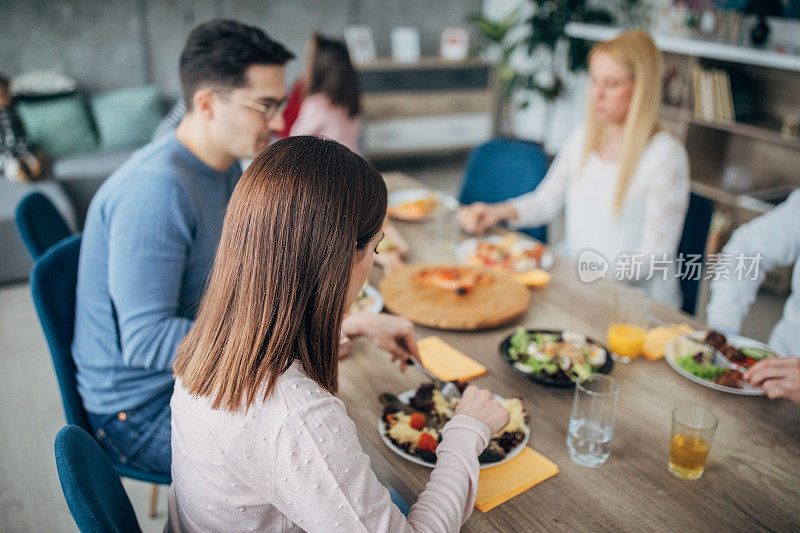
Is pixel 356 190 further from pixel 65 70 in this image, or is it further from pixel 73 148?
pixel 65 70

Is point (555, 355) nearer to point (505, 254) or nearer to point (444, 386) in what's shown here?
point (444, 386)

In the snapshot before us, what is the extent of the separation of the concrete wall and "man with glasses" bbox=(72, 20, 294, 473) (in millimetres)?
3823

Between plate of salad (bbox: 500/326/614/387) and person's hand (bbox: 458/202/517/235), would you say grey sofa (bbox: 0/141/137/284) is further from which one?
plate of salad (bbox: 500/326/614/387)

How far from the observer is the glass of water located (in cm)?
119

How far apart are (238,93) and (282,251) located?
33.1 inches

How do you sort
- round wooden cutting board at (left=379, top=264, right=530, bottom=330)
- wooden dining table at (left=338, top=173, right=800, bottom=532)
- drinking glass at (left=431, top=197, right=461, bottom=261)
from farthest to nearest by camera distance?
drinking glass at (left=431, top=197, right=461, bottom=261)
round wooden cutting board at (left=379, top=264, right=530, bottom=330)
wooden dining table at (left=338, top=173, right=800, bottom=532)

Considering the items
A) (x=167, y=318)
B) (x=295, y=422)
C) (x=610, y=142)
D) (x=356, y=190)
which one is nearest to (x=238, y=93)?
(x=167, y=318)

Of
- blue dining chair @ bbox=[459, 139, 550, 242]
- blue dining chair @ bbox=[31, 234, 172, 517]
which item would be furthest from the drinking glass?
blue dining chair @ bbox=[31, 234, 172, 517]

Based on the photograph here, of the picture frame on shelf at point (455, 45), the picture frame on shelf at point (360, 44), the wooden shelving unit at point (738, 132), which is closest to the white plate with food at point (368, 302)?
the wooden shelving unit at point (738, 132)

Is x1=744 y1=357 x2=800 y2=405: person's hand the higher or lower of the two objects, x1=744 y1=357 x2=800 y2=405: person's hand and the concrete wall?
the lower

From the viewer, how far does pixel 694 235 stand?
2.29 metres

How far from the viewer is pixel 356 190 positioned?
0.93m

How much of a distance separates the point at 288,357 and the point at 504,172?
215cm

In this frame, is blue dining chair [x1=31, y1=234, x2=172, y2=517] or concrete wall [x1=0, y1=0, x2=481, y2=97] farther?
concrete wall [x1=0, y1=0, x2=481, y2=97]
